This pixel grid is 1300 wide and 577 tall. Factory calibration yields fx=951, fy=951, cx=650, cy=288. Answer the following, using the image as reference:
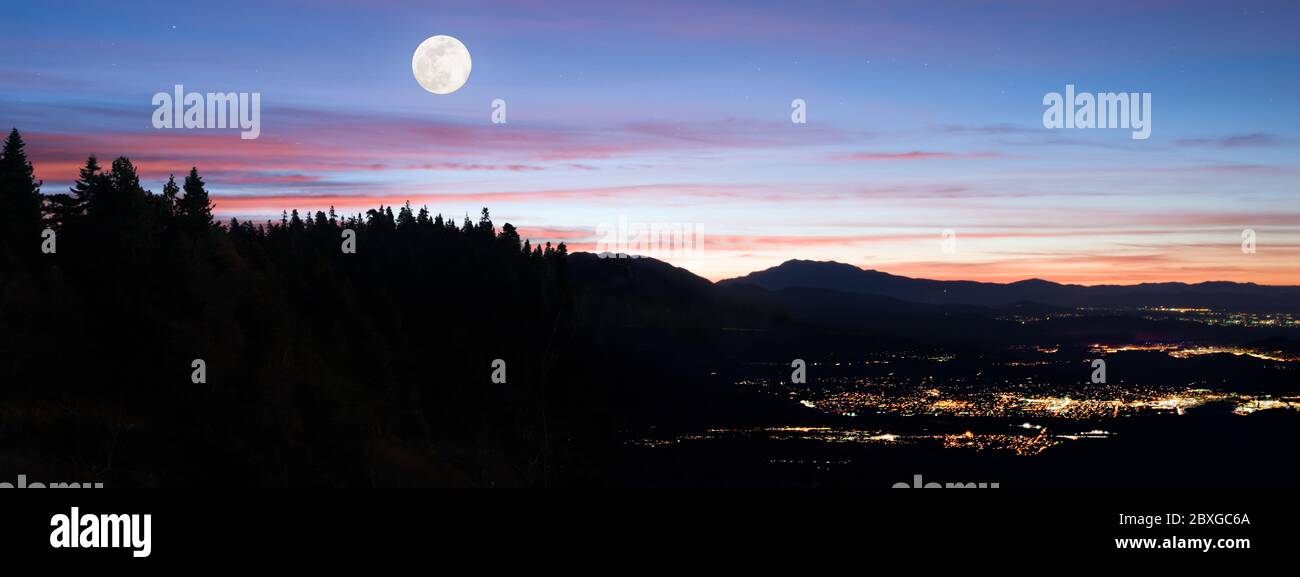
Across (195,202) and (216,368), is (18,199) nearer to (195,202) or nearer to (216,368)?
(195,202)

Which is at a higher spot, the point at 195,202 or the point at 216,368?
the point at 195,202

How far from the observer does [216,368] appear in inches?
2442

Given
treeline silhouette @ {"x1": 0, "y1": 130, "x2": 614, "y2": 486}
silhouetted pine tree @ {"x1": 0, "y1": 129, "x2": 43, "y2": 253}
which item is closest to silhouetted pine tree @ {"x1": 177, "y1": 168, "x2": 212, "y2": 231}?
treeline silhouette @ {"x1": 0, "y1": 130, "x2": 614, "y2": 486}

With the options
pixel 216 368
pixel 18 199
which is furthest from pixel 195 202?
pixel 216 368

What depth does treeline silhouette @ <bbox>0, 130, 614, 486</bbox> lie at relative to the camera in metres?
57.5

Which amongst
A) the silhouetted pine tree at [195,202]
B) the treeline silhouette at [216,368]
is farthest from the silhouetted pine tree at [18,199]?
the silhouetted pine tree at [195,202]

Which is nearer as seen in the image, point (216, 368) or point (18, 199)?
point (216, 368)

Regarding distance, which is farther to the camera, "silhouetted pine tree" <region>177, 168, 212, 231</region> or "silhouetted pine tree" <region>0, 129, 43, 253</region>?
"silhouetted pine tree" <region>177, 168, 212, 231</region>

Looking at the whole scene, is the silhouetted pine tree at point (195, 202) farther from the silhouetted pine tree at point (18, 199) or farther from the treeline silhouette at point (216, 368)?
the silhouetted pine tree at point (18, 199)

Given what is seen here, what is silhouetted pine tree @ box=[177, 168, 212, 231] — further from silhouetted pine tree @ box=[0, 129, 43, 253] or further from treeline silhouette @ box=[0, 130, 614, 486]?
silhouetted pine tree @ box=[0, 129, 43, 253]

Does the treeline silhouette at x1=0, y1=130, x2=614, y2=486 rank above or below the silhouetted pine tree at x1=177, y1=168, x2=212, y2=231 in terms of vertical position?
below

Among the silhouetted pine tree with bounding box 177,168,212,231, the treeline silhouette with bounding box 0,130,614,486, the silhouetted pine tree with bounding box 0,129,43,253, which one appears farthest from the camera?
the silhouetted pine tree with bounding box 177,168,212,231
